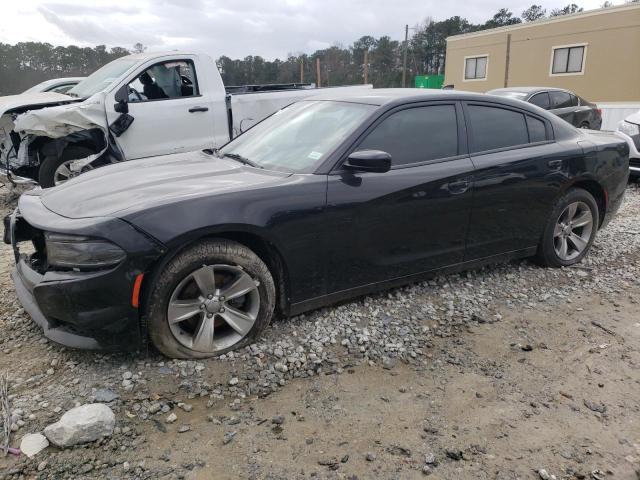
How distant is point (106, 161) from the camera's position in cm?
684

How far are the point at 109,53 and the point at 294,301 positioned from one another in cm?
3709

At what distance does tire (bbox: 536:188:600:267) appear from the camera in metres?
4.42

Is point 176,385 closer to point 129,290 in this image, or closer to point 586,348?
point 129,290

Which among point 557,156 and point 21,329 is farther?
point 557,156

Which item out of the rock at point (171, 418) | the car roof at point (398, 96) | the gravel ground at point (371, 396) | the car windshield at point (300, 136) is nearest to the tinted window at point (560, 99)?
the car roof at point (398, 96)

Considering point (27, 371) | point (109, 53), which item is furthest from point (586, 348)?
point (109, 53)

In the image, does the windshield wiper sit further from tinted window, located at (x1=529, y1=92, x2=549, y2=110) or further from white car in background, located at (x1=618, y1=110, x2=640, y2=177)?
tinted window, located at (x1=529, y1=92, x2=549, y2=110)

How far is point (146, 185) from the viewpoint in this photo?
3113mm

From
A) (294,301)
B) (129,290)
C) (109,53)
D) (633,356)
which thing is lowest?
(633,356)

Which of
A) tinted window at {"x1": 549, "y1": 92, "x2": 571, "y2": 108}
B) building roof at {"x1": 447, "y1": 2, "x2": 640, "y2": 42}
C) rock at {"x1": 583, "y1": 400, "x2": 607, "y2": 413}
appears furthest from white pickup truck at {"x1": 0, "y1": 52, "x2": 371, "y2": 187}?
building roof at {"x1": 447, "y1": 2, "x2": 640, "y2": 42}

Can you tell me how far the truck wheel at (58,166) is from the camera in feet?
21.9

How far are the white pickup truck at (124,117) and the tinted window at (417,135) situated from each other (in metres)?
4.39

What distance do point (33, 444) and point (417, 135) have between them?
3.00 m

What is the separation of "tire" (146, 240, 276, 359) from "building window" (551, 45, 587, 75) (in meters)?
25.1
